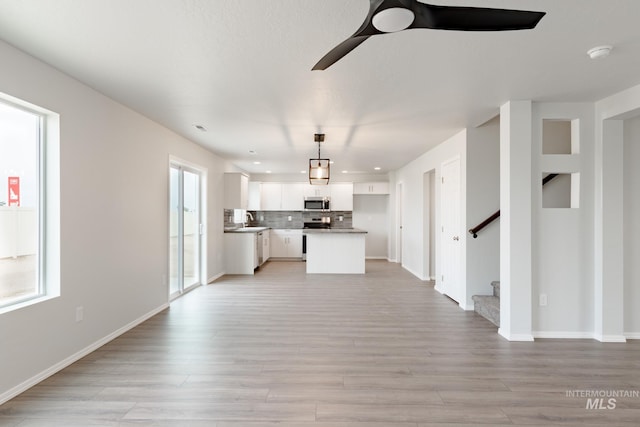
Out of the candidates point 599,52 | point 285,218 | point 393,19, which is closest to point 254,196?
point 285,218

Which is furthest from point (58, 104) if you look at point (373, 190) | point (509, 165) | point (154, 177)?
point (373, 190)

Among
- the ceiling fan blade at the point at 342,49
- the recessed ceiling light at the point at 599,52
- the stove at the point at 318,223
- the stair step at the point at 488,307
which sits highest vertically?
the recessed ceiling light at the point at 599,52

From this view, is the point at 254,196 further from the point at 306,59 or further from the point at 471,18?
the point at 471,18

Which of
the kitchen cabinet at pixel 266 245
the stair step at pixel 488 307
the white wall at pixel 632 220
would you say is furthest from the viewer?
the kitchen cabinet at pixel 266 245

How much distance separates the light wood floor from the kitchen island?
2774 millimetres

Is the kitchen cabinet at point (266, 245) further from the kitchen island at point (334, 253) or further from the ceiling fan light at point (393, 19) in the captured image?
the ceiling fan light at point (393, 19)

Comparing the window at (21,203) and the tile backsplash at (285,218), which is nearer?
the window at (21,203)

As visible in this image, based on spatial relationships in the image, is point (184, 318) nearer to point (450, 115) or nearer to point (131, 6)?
point (131, 6)

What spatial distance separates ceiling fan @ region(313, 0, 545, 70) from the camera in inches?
54.3

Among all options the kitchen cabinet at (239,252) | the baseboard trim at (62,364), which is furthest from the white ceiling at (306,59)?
Answer: the kitchen cabinet at (239,252)

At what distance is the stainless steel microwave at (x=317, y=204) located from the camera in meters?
9.12

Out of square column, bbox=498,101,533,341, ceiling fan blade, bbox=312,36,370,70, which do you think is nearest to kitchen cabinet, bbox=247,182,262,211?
square column, bbox=498,101,533,341

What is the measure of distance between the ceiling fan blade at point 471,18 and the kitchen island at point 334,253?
221 inches

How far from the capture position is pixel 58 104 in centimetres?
267
